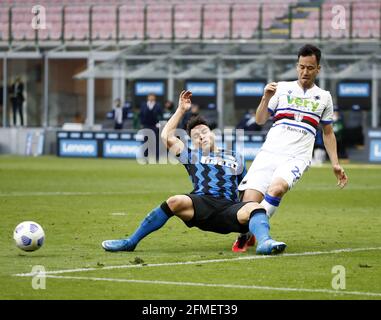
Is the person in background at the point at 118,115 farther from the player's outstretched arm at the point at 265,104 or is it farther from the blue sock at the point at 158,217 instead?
the blue sock at the point at 158,217

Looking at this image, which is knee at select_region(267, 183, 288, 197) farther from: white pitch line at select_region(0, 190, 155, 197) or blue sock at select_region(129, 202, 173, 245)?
white pitch line at select_region(0, 190, 155, 197)

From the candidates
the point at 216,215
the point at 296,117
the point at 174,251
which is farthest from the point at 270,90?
the point at 174,251

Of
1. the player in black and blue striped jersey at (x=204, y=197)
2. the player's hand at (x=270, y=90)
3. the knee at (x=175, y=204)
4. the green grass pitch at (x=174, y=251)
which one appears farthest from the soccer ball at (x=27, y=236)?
the player's hand at (x=270, y=90)

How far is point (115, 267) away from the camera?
9.33m

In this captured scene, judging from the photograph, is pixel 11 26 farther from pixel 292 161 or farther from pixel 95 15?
pixel 292 161

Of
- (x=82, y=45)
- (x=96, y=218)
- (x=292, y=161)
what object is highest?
(x=82, y=45)

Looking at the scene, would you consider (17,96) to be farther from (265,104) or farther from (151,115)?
(265,104)

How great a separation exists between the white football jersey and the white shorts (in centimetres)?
8

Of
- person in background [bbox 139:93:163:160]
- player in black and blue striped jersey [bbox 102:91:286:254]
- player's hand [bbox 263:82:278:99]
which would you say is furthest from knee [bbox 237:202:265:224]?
person in background [bbox 139:93:163:160]

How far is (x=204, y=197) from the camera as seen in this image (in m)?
10.4

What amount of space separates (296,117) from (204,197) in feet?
4.66

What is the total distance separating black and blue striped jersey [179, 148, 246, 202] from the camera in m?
10.5

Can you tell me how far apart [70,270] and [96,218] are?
5.36m

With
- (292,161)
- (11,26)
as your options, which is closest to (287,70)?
(11,26)
